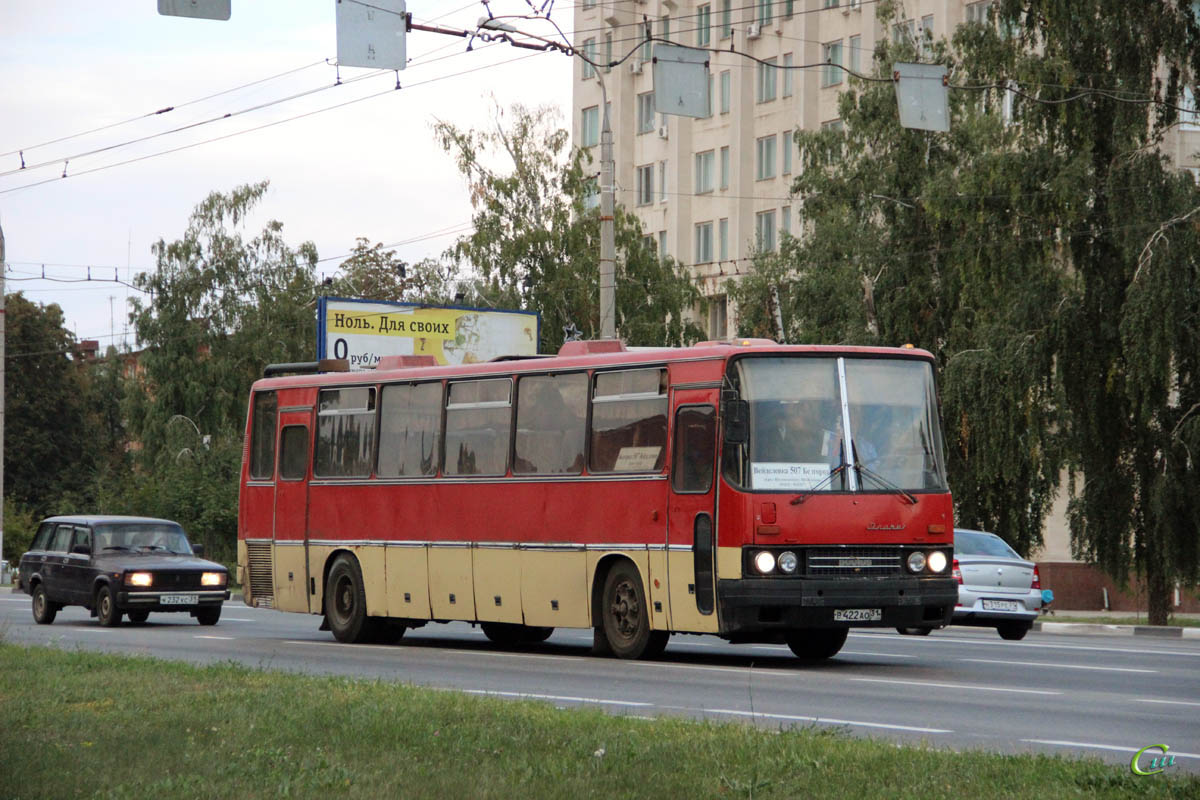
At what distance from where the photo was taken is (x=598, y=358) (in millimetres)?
20172

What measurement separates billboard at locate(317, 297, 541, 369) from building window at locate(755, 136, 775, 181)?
21453 mm

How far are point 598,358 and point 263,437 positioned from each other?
7.50 meters

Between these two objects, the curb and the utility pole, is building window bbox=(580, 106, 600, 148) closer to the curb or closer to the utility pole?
the utility pole

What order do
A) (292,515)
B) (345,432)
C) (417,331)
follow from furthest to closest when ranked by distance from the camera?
(417,331) → (292,515) → (345,432)

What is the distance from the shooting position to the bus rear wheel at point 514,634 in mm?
23438

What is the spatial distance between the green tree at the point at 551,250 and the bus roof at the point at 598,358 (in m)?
37.1

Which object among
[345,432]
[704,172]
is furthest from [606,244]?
[704,172]

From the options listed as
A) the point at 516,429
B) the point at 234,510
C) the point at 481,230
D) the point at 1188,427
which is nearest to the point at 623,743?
the point at 516,429

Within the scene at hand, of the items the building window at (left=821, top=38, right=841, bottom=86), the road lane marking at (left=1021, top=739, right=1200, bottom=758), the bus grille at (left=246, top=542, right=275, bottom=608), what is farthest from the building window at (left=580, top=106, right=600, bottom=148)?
the road lane marking at (left=1021, top=739, right=1200, bottom=758)

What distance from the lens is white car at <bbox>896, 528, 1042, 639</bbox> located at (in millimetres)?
26406

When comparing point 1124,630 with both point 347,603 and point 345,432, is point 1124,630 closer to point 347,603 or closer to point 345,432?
point 347,603

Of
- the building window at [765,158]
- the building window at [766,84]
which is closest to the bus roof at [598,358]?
the building window at [765,158]

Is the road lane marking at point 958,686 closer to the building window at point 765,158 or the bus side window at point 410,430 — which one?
the bus side window at point 410,430

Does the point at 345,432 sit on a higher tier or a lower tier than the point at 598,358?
lower
